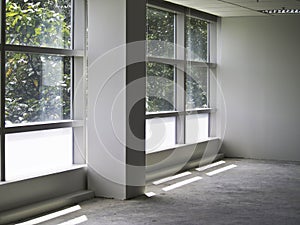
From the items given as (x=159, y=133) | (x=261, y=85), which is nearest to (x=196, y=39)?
(x=261, y=85)

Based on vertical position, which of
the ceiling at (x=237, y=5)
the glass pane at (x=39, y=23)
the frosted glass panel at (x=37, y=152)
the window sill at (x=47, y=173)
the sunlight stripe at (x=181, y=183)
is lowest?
the sunlight stripe at (x=181, y=183)

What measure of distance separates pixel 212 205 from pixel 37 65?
289cm

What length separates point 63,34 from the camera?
778cm

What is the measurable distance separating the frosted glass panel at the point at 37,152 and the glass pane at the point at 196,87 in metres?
3.85

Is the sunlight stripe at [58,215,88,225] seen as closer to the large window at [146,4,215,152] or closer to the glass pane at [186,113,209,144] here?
the large window at [146,4,215,152]

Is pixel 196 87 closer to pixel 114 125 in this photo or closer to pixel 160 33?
pixel 160 33

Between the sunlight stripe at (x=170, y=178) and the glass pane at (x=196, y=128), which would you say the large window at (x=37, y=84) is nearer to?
the sunlight stripe at (x=170, y=178)

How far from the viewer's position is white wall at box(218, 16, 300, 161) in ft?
38.5

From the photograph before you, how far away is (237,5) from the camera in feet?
33.2

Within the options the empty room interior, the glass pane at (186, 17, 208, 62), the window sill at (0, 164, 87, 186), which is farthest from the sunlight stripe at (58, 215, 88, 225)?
the glass pane at (186, 17, 208, 62)

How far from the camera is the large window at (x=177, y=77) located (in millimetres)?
9742

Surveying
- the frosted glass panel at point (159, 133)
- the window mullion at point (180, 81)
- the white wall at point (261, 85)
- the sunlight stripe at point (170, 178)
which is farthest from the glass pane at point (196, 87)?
the sunlight stripe at point (170, 178)

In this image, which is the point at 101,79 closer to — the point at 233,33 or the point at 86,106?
the point at 86,106

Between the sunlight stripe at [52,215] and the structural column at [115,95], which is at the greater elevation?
the structural column at [115,95]
